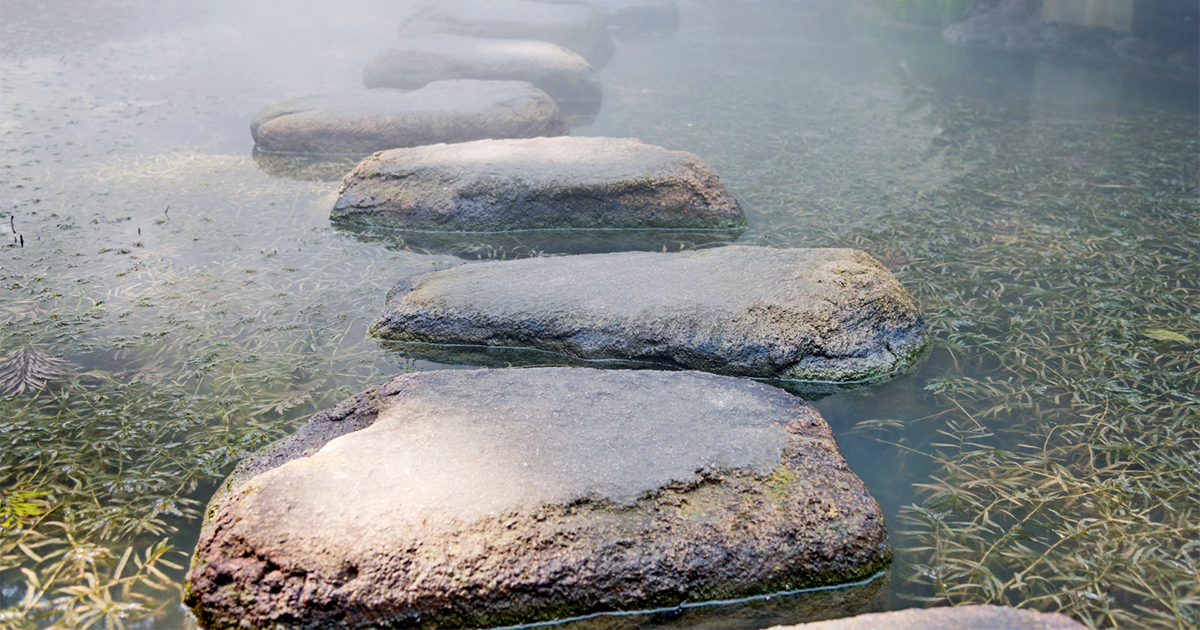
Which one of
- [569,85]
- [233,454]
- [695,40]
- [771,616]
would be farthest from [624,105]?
[771,616]

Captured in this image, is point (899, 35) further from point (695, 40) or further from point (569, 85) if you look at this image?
point (569, 85)

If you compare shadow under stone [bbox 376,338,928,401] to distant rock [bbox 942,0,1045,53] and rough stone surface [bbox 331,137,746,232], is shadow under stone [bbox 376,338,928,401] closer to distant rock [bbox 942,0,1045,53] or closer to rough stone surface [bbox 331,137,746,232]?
rough stone surface [bbox 331,137,746,232]

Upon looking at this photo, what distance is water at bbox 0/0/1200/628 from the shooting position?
1440 millimetres

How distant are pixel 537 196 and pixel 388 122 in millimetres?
1347

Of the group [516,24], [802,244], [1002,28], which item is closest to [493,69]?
[516,24]

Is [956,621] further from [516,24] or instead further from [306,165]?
[516,24]

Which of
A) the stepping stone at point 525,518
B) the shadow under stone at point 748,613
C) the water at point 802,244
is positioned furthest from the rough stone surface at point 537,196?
the shadow under stone at point 748,613

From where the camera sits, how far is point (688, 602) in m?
1.27

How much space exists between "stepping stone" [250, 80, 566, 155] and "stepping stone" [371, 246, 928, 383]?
1.78 m

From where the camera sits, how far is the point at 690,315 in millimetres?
2008

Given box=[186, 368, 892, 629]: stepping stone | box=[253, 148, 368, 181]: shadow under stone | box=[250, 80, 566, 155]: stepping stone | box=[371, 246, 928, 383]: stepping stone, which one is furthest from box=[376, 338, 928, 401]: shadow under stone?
box=[250, 80, 566, 155]: stepping stone

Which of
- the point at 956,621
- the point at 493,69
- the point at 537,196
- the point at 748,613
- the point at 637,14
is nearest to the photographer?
the point at 956,621

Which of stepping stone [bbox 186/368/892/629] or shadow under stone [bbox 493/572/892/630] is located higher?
stepping stone [bbox 186/368/892/629]

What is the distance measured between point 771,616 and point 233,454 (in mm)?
1209
